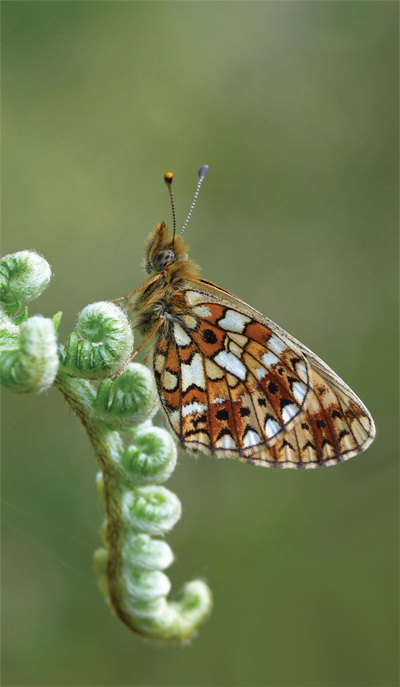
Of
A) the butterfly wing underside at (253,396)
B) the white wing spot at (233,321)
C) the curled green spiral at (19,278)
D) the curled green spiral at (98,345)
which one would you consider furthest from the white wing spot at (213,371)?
the curled green spiral at (19,278)

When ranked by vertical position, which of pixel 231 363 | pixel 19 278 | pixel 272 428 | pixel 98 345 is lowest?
pixel 98 345

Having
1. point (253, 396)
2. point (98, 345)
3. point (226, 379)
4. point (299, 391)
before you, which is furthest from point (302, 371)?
point (98, 345)

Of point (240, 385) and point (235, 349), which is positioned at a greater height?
point (235, 349)

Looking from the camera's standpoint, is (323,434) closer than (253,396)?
Yes

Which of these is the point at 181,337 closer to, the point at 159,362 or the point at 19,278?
the point at 159,362

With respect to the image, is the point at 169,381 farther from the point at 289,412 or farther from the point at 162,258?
the point at 162,258

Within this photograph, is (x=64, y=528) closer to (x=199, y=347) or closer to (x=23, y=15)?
(x=199, y=347)

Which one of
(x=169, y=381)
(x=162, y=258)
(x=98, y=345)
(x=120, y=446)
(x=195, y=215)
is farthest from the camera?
(x=195, y=215)

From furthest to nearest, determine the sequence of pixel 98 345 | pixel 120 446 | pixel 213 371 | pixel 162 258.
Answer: pixel 162 258 < pixel 213 371 < pixel 120 446 < pixel 98 345
